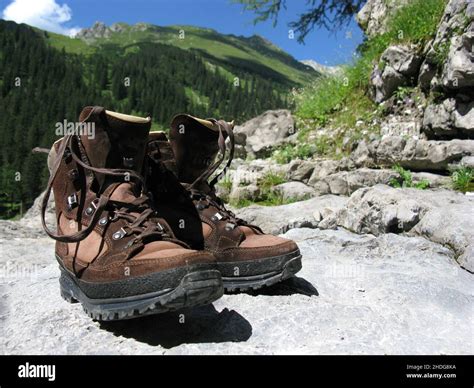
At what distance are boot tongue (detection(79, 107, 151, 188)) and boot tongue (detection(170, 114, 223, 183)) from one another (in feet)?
1.64

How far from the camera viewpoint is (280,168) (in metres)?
A: 7.79

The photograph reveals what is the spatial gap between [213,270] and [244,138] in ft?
29.0

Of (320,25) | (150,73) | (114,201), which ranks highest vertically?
(150,73)

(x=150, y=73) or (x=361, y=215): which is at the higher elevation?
(x=150, y=73)

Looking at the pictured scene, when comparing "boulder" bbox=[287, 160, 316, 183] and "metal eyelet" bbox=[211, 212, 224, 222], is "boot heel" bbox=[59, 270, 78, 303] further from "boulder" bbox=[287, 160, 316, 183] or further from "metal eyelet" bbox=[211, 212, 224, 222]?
"boulder" bbox=[287, 160, 316, 183]

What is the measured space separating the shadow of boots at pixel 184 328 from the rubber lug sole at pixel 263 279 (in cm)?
32

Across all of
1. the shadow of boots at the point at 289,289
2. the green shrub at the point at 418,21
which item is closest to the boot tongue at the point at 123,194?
the shadow of boots at the point at 289,289

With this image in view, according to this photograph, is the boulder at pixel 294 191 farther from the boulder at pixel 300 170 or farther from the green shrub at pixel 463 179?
the green shrub at pixel 463 179

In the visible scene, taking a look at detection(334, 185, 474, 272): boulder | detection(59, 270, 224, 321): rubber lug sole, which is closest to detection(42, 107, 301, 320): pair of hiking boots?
detection(59, 270, 224, 321): rubber lug sole

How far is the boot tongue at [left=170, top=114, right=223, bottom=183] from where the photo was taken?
272cm

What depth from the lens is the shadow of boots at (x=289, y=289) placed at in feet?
8.29

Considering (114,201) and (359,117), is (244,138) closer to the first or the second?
(359,117)

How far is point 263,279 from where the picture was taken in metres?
2.50
